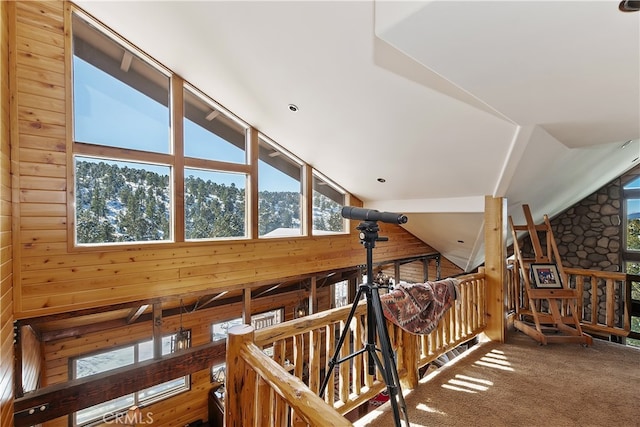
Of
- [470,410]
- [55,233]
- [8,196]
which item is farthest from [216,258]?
[470,410]

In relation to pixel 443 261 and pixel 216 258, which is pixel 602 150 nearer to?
pixel 443 261

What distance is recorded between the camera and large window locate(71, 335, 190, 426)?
3959mm

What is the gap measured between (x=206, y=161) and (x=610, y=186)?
21.3ft

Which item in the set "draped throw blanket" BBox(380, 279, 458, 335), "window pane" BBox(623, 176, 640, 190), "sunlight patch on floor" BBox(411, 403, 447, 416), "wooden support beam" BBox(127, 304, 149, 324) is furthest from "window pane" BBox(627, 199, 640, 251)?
"wooden support beam" BBox(127, 304, 149, 324)

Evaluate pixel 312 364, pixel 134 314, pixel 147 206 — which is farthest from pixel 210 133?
pixel 312 364

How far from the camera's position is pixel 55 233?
2611 mm

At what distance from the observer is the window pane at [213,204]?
3.41m

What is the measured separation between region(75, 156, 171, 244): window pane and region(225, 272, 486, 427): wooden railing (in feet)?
6.69

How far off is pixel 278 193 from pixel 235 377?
2.94 metres

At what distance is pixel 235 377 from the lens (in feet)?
4.59

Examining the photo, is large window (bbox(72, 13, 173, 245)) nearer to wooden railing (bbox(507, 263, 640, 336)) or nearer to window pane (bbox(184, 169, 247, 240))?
window pane (bbox(184, 169, 247, 240))

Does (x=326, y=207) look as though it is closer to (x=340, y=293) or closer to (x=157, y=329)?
(x=340, y=293)

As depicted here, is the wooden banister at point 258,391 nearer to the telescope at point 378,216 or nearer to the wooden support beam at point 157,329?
the telescope at point 378,216

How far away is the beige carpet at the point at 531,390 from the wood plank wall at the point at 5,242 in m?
2.63
